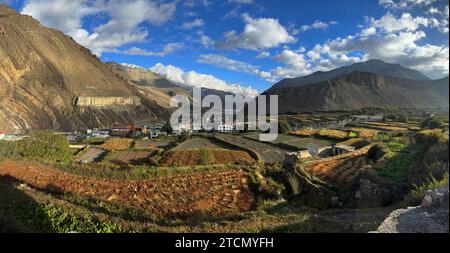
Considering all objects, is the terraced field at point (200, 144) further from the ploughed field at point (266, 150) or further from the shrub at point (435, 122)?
the shrub at point (435, 122)

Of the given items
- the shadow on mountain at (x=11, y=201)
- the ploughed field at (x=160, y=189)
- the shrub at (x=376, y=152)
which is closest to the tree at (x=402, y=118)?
the shrub at (x=376, y=152)

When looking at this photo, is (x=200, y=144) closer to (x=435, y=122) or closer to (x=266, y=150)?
(x=266, y=150)

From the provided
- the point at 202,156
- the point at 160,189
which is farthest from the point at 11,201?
the point at 202,156

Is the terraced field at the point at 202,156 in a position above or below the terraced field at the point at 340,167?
below

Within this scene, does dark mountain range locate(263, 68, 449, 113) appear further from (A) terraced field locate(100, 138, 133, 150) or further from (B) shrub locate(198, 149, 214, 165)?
(A) terraced field locate(100, 138, 133, 150)

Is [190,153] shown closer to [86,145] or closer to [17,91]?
[86,145]

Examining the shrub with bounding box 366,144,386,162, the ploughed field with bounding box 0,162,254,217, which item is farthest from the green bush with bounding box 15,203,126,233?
the shrub with bounding box 366,144,386,162
